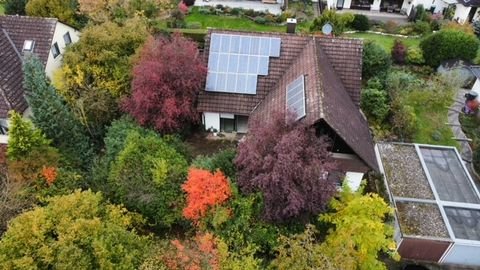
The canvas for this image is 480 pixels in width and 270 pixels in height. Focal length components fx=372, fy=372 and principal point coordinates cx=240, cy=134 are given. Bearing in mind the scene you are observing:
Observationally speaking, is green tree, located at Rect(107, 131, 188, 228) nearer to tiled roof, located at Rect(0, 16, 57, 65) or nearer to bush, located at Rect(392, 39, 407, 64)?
tiled roof, located at Rect(0, 16, 57, 65)

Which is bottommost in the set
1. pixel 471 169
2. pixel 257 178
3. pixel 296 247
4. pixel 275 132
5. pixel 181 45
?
pixel 471 169

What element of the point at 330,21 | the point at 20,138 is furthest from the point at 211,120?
the point at 330,21

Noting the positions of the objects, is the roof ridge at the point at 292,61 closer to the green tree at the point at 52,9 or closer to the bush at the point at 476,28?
the green tree at the point at 52,9

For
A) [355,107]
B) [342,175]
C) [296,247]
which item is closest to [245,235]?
[296,247]

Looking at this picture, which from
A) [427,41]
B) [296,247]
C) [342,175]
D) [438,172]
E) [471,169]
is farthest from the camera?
[427,41]

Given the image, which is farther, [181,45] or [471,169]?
[471,169]

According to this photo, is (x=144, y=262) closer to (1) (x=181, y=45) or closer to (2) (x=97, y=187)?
(2) (x=97, y=187)

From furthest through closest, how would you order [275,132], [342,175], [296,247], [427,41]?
1. [427,41]
2. [342,175]
3. [275,132]
4. [296,247]
